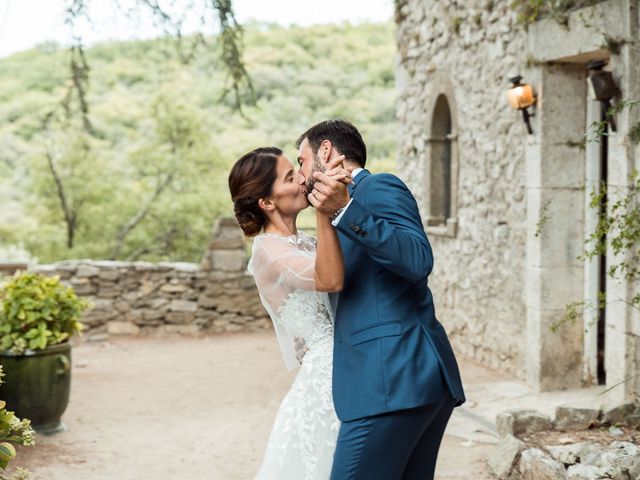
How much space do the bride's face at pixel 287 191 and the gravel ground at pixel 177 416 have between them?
2.55m

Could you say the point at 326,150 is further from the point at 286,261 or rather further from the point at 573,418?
the point at 573,418

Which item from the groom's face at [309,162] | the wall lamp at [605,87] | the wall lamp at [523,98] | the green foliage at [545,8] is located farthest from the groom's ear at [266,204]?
the wall lamp at [523,98]

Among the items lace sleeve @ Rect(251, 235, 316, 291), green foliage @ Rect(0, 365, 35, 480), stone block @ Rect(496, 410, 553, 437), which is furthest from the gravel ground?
lace sleeve @ Rect(251, 235, 316, 291)

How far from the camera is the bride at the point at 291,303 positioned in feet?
7.60

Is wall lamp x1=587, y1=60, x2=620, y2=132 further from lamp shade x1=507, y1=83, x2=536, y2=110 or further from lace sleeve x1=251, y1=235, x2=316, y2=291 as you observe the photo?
lace sleeve x1=251, y1=235, x2=316, y2=291

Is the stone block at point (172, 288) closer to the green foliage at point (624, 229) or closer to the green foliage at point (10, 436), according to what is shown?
the green foliage at point (624, 229)

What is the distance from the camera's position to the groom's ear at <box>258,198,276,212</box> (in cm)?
246

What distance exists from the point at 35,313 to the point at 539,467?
3.52 metres

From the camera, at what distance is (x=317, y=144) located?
86.8 inches

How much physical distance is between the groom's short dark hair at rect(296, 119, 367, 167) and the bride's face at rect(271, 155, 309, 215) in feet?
0.81

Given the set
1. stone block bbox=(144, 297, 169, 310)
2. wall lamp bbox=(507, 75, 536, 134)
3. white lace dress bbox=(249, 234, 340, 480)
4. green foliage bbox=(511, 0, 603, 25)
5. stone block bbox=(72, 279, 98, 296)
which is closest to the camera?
white lace dress bbox=(249, 234, 340, 480)

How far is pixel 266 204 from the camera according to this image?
246 centimetres

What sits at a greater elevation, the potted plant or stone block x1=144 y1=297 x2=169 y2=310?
the potted plant

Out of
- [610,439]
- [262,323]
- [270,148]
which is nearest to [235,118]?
[262,323]
